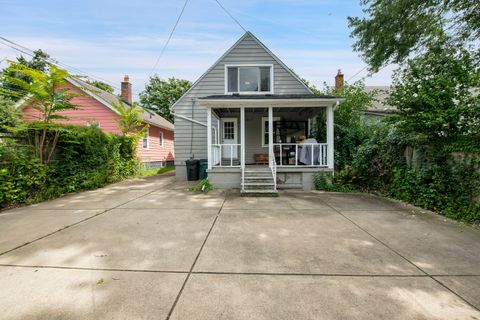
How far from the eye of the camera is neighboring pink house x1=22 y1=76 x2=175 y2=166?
13.8m

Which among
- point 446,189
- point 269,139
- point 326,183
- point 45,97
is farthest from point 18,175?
point 446,189

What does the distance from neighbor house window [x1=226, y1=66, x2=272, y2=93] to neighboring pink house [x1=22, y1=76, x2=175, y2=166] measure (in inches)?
263

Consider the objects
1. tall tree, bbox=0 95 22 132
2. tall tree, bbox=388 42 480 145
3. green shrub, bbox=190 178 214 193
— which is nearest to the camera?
tall tree, bbox=388 42 480 145

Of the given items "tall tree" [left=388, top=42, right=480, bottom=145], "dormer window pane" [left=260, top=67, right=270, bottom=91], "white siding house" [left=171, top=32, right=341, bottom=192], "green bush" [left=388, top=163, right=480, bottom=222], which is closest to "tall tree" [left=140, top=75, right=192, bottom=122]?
"white siding house" [left=171, top=32, right=341, bottom=192]

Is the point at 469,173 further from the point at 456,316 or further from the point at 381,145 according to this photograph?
the point at 456,316

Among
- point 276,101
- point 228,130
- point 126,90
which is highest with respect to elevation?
point 126,90

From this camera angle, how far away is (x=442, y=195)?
540 cm

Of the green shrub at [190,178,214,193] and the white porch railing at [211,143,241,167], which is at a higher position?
the white porch railing at [211,143,241,167]

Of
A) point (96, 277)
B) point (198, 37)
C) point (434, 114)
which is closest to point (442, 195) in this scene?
point (434, 114)

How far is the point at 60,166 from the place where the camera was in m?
7.32

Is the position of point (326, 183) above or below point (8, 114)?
below

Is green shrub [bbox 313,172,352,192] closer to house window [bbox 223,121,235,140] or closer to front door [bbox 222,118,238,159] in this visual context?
front door [bbox 222,118,238,159]

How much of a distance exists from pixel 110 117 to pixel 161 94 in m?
20.6

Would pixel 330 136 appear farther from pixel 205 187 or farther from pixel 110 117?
pixel 110 117
